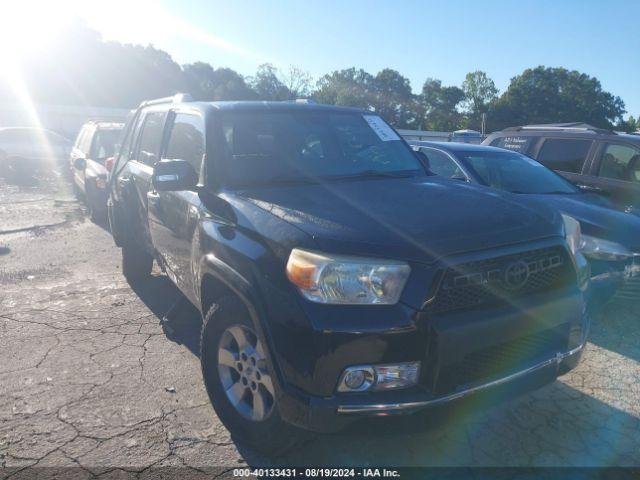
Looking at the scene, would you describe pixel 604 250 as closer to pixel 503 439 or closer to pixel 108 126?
pixel 503 439

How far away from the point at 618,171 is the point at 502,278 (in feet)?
17.8

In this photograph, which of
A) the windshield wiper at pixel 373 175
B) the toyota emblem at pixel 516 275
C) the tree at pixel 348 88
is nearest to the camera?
the toyota emblem at pixel 516 275

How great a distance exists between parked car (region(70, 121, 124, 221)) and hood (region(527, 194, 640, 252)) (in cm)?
657

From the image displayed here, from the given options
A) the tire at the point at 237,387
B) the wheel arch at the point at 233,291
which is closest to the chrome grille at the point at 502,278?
the wheel arch at the point at 233,291

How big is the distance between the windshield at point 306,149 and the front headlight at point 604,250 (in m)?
1.85

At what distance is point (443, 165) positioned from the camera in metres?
6.20

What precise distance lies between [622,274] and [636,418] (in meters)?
1.70

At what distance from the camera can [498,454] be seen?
2926mm

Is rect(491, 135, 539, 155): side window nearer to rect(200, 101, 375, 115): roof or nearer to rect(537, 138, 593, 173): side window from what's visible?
rect(537, 138, 593, 173): side window

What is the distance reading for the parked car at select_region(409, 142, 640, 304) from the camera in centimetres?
465

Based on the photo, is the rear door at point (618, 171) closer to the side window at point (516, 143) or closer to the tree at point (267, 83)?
the side window at point (516, 143)

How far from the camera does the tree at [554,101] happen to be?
2469 inches

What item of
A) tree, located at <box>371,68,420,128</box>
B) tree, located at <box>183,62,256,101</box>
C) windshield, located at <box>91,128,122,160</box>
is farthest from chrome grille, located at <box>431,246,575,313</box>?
tree, located at <box>371,68,420,128</box>

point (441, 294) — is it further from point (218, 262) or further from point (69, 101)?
point (69, 101)
